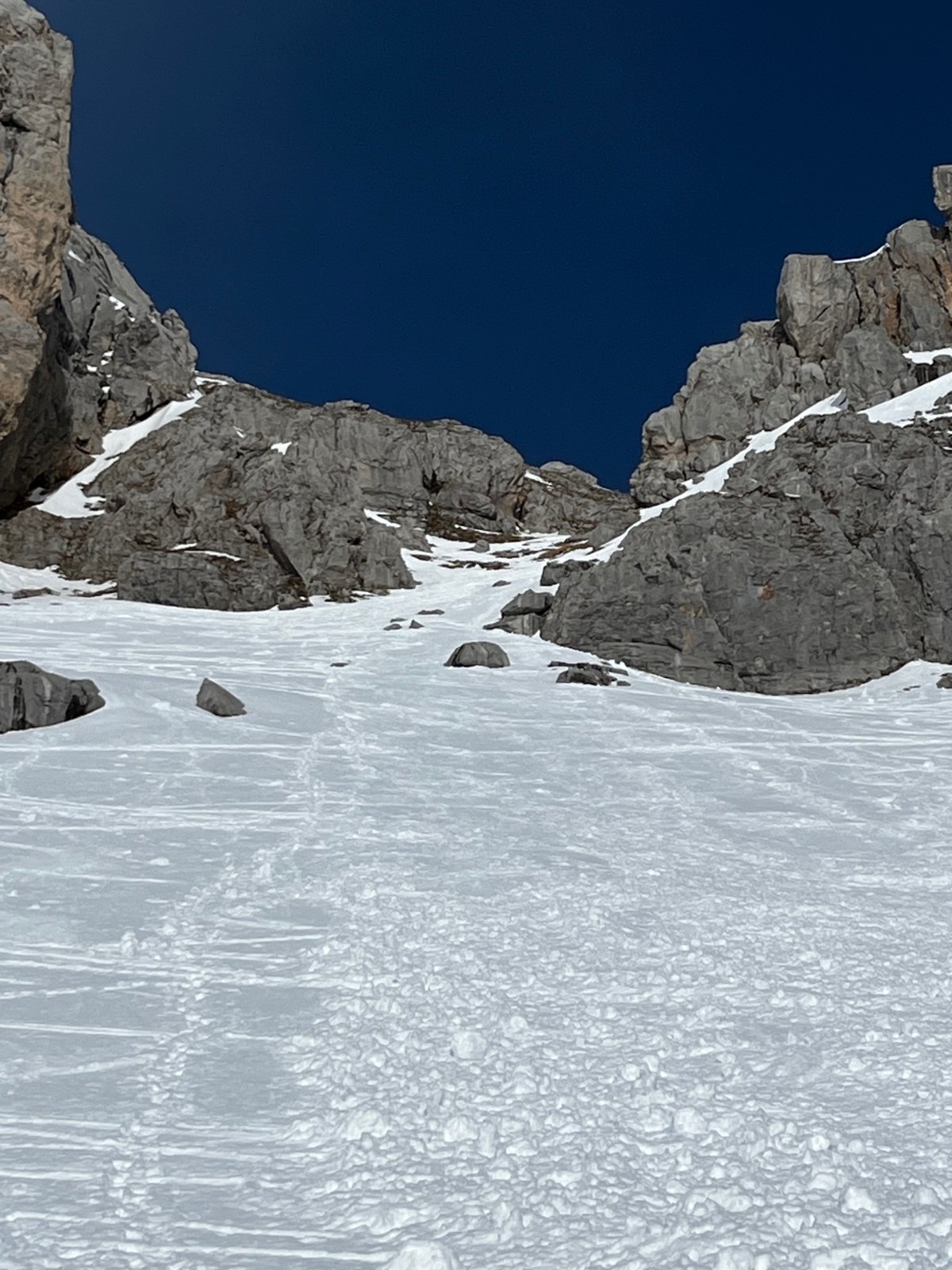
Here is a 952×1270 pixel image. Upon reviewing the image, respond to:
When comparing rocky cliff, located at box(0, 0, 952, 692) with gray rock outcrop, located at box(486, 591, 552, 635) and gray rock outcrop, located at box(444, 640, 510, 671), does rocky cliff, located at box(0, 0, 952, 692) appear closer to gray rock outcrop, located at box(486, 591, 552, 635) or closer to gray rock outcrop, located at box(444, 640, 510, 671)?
gray rock outcrop, located at box(486, 591, 552, 635)

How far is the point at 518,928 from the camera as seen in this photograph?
26.7ft

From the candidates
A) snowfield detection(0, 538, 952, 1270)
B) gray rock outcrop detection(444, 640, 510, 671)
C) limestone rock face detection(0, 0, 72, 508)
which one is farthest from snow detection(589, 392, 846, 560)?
limestone rock face detection(0, 0, 72, 508)

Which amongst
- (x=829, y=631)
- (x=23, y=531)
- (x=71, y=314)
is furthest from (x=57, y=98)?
(x=829, y=631)

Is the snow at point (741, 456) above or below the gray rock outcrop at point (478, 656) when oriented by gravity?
above

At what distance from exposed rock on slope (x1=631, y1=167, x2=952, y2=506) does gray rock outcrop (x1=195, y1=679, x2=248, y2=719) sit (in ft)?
168

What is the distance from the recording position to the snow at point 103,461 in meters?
69.8

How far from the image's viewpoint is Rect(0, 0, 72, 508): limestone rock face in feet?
196

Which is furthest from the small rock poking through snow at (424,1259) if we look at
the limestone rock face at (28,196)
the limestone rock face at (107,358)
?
the limestone rock face at (107,358)

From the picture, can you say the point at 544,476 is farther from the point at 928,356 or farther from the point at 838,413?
the point at 838,413

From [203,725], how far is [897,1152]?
47.7 feet

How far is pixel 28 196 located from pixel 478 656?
54.7 metres

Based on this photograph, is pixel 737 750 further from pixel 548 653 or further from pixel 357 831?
pixel 548 653

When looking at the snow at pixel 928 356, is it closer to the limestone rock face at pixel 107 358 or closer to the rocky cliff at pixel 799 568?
the rocky cliff at pixel 799 568

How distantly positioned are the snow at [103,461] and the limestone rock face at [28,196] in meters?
5.26
